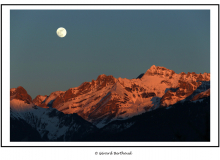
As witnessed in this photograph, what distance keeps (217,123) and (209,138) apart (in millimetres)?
3639

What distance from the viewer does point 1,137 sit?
234ft

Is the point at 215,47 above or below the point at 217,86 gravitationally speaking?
above

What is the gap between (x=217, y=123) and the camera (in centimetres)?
7181

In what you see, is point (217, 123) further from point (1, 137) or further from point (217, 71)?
point (1, 137)

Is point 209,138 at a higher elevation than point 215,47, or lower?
lower
